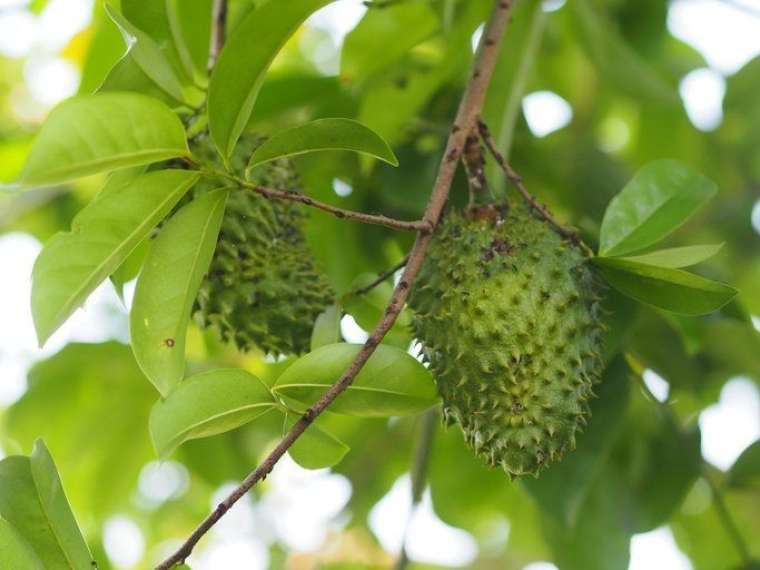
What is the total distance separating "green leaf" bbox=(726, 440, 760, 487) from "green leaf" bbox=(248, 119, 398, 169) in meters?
1.72

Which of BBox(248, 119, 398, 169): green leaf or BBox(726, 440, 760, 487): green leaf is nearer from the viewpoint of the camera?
BBox(248, 119, 398, 169): green leaf

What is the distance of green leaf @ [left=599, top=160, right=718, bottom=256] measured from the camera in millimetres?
2098

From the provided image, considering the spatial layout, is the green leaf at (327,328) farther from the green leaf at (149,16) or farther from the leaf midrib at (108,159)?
the green leaf at (149,16)

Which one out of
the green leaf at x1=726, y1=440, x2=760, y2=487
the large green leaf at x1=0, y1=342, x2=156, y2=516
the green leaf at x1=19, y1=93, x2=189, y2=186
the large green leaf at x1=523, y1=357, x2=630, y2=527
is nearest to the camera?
the green leaf at x1=19, y1=93, x2=189, y2=186

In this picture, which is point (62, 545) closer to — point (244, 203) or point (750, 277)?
point (244, 203)

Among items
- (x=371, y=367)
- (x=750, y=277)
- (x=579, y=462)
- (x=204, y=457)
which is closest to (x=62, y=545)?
(x=371, y=367)

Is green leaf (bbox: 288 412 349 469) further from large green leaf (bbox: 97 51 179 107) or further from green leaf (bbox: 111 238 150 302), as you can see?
large green leaf (bbox: 97 51 179 107)

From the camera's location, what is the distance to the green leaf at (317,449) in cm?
202

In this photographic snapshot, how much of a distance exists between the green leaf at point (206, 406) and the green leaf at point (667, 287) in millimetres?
697

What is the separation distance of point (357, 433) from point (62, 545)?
2079 mm

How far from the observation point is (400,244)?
280 centimetres

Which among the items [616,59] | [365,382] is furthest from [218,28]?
[616,59]

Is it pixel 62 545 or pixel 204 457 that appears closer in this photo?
pixel 62 545

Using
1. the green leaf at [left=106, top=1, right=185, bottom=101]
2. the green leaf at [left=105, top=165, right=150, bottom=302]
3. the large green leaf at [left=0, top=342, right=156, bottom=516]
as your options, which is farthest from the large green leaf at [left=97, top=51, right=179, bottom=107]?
the large green leaf at [left=0, top=342, right=156, bottom=516]
